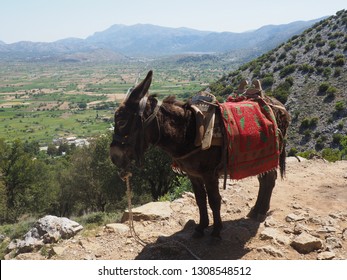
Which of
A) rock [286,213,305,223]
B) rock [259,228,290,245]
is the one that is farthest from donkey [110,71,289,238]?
rock [286,213,305,223]

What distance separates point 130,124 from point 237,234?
300 cm

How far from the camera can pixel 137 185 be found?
22297mm

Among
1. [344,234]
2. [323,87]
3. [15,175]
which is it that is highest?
[323,87]

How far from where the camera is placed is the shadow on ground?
219 inches

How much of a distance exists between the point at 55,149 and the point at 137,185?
68.4 meters

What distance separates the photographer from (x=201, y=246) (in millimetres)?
5809

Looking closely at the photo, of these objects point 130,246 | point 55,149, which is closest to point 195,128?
point 130,246

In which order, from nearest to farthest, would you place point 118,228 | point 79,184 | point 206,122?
point 206,122 < point 118,228 < point 79,184

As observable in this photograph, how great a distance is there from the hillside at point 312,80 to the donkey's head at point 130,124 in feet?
88.4

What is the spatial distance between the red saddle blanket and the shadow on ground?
1178mm

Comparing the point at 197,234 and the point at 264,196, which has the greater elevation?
the point at 264,196

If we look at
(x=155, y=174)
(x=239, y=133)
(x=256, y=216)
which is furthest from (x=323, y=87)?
(x=239, y=133)

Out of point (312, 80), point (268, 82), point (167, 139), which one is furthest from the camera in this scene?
point (268, 82)

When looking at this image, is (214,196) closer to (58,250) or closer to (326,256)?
(326,256)
